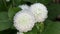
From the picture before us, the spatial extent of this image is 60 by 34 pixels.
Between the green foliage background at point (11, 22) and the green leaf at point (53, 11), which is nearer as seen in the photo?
the green foliage background at point (11, 22)

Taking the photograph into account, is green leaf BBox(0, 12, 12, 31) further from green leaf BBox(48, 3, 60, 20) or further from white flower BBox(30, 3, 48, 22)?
green leaf BBox(48, 3, 60, 20)

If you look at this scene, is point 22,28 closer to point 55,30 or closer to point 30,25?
point 30,25

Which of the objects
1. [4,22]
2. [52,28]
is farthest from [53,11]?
[4,22]

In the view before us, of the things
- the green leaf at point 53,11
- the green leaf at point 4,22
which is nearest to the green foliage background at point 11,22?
the green leaf at point 4,22

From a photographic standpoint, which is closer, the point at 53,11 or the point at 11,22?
the point at 11,22

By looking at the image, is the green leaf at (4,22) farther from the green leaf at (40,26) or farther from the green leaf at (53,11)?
the green leaf at (53,11)

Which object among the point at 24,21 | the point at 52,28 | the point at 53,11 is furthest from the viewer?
the point at 53,11

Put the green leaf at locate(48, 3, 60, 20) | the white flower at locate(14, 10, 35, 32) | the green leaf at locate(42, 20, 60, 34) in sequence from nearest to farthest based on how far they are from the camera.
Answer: the white flower at locate(14, 10, 35, 32), the green leaf at locate(42, 20, 60, 34), the green leaf at locate(48, 3, 60, 20)

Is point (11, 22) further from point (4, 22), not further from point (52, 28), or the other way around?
point (52, 28)

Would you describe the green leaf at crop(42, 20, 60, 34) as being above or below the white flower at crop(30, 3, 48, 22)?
below

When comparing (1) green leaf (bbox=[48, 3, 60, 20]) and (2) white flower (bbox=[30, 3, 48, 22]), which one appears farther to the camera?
(1) green leaf (bbox=[48, 3, 60, 20])

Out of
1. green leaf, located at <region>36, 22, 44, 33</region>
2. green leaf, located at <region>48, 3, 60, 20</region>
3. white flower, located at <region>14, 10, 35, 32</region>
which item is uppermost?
white flower, located at <region>14, 10, 35, 32</region>

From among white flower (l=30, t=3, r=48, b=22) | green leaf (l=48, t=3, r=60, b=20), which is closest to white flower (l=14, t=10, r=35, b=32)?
white flower (l=30, t=3, r=48, b=22)
